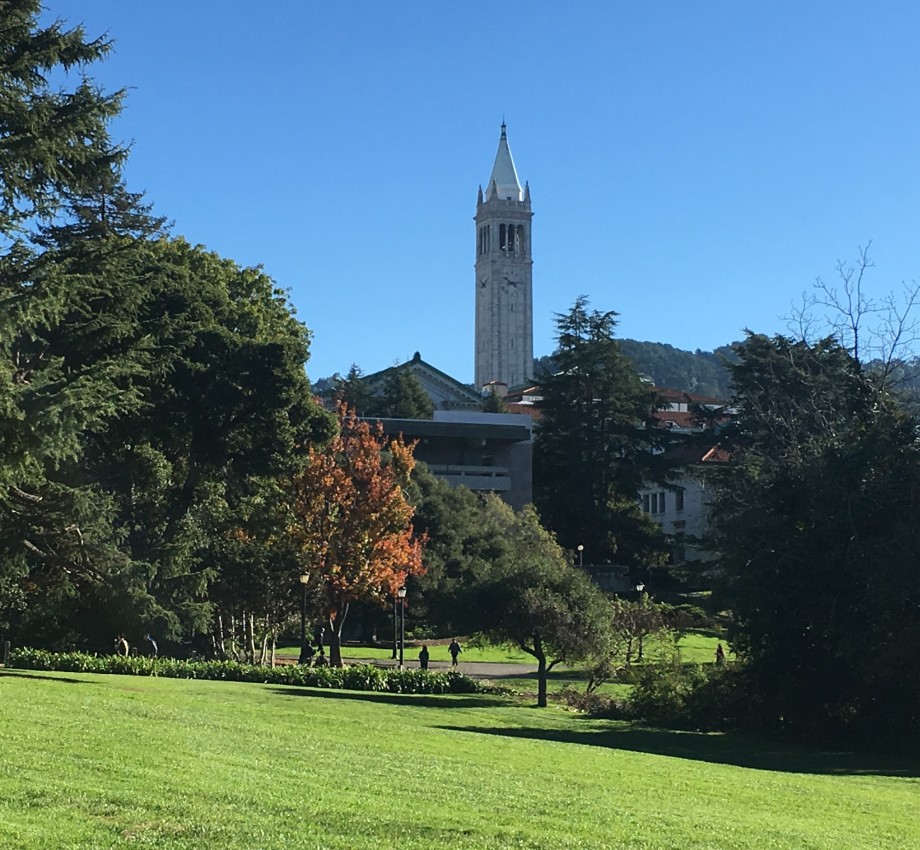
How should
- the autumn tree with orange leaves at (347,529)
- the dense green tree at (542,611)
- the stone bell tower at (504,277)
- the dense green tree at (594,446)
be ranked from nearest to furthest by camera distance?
the dense green tree at (542,611) < the autumn tree with orange leaves at (347,529) < the dense green tree at (594,446) < the stone bell tower at (504,277)

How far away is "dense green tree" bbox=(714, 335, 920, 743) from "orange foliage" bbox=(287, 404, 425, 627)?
47.9ft

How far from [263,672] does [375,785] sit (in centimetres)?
2098

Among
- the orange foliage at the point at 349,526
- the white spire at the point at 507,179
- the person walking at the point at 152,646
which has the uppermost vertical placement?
the white spire at the point at 507,179

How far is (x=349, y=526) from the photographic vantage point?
41.1 m

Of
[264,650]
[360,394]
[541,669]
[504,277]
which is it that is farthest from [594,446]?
[504,277]

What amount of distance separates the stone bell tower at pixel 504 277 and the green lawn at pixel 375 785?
14538 cm

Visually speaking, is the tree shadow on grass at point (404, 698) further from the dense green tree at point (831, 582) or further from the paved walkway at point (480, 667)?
the paved walkway at point (480, 667)

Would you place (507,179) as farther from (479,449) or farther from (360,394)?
(479,449)

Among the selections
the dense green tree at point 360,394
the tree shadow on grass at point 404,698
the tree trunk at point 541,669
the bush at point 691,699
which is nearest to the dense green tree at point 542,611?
the tree trunk at point 541,669

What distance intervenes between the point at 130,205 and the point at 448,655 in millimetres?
21756

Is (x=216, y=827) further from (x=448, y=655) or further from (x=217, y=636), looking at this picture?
(x=448, y=655)

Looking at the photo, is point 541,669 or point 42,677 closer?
point 42,677

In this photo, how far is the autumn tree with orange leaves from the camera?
40469 millimetres

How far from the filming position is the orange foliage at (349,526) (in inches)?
1594
